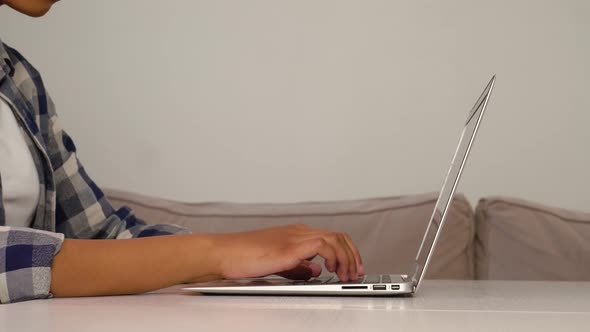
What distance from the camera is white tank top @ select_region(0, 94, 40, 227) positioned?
1106mm

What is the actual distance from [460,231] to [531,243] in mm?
151

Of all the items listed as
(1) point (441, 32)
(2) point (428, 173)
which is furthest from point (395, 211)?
(1) point (441, 32)

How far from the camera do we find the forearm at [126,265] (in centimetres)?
88

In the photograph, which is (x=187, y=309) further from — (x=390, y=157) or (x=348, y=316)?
(x=390, y=157)

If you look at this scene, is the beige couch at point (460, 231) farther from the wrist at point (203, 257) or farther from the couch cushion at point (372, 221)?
the wrist at point (203, 257)

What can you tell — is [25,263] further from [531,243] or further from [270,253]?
[531,243]

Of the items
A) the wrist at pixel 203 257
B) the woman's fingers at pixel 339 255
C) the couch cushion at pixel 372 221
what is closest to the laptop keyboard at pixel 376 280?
the woman's fingers at pixel 339 255

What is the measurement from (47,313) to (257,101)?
162 cm

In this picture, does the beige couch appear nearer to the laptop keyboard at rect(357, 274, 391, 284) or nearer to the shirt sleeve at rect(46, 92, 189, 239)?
the shirt sleeve at rect(46, 92, 189, 239)

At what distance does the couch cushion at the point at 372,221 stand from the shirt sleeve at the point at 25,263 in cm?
98

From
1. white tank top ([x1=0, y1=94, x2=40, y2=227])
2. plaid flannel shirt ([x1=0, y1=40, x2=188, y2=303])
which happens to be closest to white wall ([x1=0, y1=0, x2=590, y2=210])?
plaid flannel shirt ([x1=0, y1=40, x2=188, y2=303])

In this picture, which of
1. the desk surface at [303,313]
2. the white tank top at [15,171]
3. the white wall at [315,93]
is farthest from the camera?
A: the white wall at [315,93]

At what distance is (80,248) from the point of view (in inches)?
35.1

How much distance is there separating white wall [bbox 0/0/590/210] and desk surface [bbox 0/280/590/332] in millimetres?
1305
